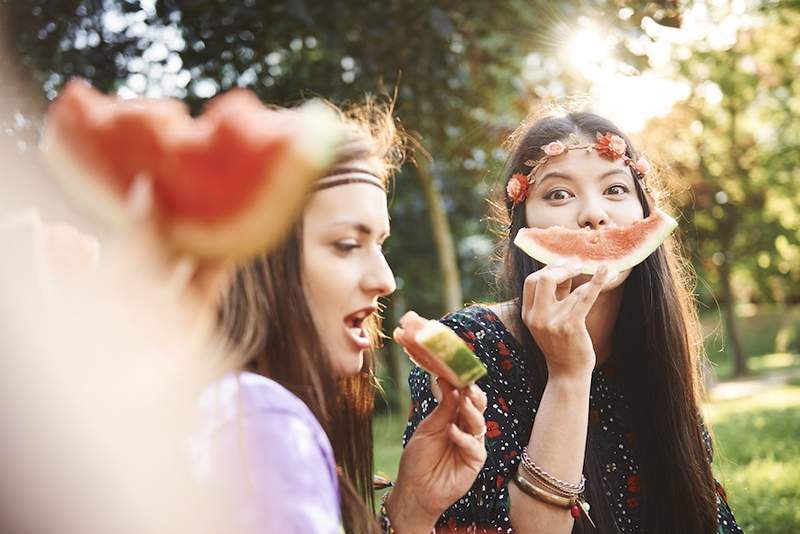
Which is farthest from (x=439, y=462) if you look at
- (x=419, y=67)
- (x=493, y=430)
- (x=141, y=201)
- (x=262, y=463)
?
(x=419, y=67)

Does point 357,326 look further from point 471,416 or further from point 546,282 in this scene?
point 546,282

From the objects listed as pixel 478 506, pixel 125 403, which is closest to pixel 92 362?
A: pixel 125 403

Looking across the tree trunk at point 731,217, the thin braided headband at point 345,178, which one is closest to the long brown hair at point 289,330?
the thin braided headband at point 345,178

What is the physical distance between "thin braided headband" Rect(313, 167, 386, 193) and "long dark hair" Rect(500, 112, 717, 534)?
139 cm

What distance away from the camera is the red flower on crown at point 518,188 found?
3125 millimetres

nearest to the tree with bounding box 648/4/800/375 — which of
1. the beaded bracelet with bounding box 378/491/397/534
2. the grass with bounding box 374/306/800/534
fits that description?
the grass with bounding box 374/306/800/534

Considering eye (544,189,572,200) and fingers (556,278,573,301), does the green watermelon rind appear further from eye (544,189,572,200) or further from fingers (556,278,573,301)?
eye (544,189,572,200)

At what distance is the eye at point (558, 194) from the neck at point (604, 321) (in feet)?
1.54

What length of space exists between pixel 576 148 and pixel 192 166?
219 centimetres

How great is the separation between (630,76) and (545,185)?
2.17m

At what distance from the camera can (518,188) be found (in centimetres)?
313

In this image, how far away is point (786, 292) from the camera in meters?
38.7

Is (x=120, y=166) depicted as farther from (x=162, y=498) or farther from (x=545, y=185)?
(x=545, y=185)

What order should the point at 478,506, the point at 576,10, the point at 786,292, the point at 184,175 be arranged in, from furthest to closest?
the point at 786,292
the point at 576,10
the point at 478,506
the point at 184,175
